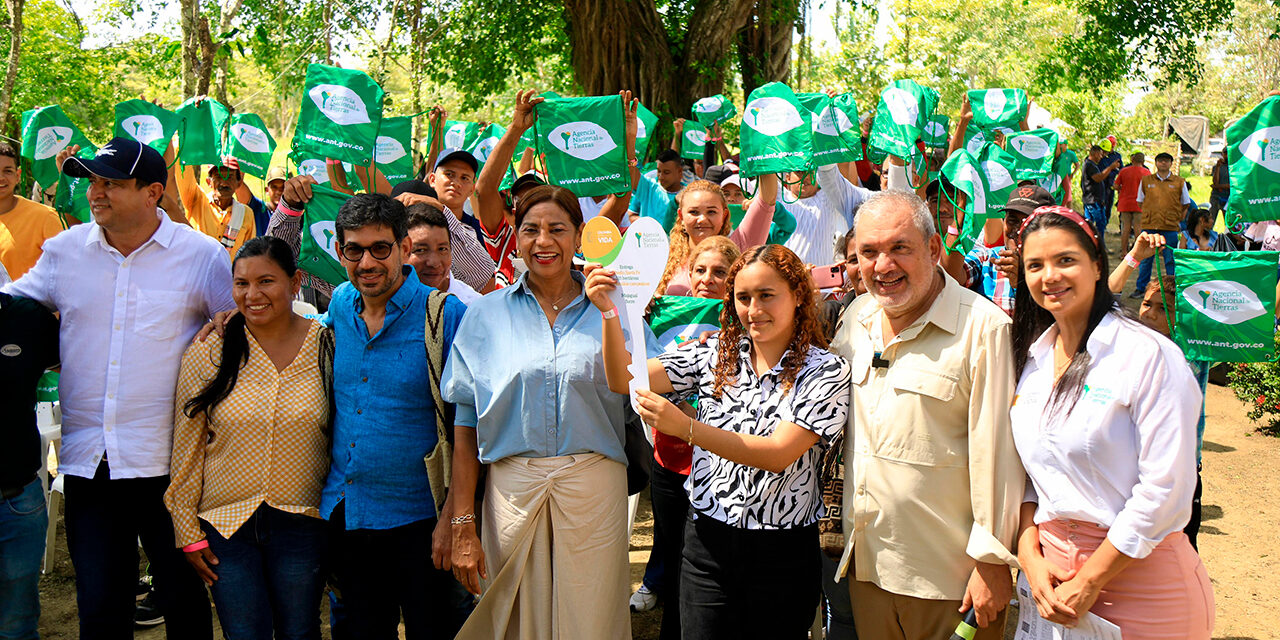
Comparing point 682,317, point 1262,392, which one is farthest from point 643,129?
point 1262,392

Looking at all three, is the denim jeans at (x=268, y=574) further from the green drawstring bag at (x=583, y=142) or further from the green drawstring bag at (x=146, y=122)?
the green drawstring bag at (x=146, y=122)

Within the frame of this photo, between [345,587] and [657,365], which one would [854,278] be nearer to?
[657,365]

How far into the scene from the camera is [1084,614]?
2412mm

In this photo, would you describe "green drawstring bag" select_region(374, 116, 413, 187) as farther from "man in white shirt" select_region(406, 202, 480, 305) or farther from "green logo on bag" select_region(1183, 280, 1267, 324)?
"green logo on bag" select_region(1183, 280, 1267, 324)

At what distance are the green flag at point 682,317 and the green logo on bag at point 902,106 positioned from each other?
258 cm

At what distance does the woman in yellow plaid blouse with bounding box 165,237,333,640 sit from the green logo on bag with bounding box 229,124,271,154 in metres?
2.88

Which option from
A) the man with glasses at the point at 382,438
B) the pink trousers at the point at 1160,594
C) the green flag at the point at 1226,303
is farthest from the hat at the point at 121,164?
the green flag at the point at 1226,303

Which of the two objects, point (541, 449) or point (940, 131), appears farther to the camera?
point (940, 131)

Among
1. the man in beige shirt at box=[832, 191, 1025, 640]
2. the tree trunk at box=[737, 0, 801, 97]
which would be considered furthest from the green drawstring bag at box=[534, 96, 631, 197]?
the tree trunk at box=[737, 0, 801, 97]

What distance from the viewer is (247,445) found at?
120 inches

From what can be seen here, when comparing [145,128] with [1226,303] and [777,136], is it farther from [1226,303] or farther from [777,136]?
[1226,303]

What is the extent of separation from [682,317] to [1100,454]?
1654mm

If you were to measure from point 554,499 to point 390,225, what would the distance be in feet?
3.46

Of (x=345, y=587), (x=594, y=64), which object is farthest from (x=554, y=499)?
(x=594, y=64)
